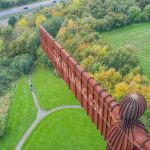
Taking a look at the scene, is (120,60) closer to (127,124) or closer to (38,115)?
(38,115)

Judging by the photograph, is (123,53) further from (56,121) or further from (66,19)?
(66,19)

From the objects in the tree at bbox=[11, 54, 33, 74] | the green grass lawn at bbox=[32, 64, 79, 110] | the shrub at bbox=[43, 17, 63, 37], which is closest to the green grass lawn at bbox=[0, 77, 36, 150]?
the green grass lawn at bbox=[32, 64, 79, 110]

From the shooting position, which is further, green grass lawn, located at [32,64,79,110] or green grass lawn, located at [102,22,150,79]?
green grass lawn, located at [102,22,150,79]

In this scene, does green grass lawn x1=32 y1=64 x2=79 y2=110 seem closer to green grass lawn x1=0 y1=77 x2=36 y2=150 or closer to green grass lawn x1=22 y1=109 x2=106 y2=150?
green grass lawn x1=0 y1=77 x2=36 y2=150

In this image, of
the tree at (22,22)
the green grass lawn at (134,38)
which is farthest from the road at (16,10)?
the green grass lawn at (134,38)

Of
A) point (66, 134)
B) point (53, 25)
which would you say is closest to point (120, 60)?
point (66, 134)

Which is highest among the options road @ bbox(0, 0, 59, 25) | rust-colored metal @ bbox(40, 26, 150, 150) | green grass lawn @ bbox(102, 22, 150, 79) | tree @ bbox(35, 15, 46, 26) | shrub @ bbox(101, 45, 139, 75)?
rust-colored metal @ bbox(40, 26, 150, 150)

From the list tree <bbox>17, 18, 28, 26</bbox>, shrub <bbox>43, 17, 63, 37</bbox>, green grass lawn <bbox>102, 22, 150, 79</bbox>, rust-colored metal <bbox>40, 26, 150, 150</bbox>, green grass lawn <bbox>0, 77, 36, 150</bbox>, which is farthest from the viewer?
tree <bbox>17, 18, 28, 26</bbox>

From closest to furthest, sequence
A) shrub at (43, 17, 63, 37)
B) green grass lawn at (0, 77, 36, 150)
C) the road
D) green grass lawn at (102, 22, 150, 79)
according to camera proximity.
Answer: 1. green grass lawn at (0, 77, 36, 150)
2. shrub at (43, 17, 63, 37)
3. green grass lawn at (102, 22, 150, 79)
4. the road

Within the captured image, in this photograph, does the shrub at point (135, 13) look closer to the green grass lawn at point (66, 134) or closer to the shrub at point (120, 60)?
the shrub at point (120, 60)
